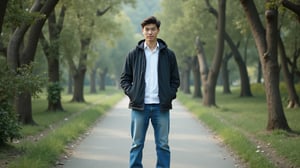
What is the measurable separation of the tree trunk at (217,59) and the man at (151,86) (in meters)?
18.2

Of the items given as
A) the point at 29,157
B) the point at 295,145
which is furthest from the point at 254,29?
the point at 29,157

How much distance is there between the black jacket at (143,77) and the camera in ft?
18.8

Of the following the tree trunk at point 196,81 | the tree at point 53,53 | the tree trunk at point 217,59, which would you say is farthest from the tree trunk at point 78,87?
the tree trunk at point 196,81

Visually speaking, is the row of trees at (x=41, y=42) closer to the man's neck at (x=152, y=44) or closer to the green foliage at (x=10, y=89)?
the green foliage at (x=10, y=89)

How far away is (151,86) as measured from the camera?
5758mm

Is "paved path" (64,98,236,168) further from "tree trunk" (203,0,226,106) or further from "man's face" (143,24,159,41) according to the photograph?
"tree trunk" (203,0,226,106)

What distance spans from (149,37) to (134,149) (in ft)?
4.77

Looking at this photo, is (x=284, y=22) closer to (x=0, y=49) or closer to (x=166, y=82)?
(x=0, y=49)

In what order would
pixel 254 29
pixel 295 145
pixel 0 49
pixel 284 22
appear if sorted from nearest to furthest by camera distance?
pixel 295 145 → pixel 254 29 → pixel 0 49 → pixel 284 22

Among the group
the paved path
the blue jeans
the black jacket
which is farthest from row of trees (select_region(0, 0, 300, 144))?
the blue jeans

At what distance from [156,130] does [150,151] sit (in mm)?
3662

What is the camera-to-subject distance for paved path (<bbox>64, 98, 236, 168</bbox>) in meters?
8.15

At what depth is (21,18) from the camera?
29.9 ft

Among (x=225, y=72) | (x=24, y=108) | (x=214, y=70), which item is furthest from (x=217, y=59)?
(x=225, y=72)
